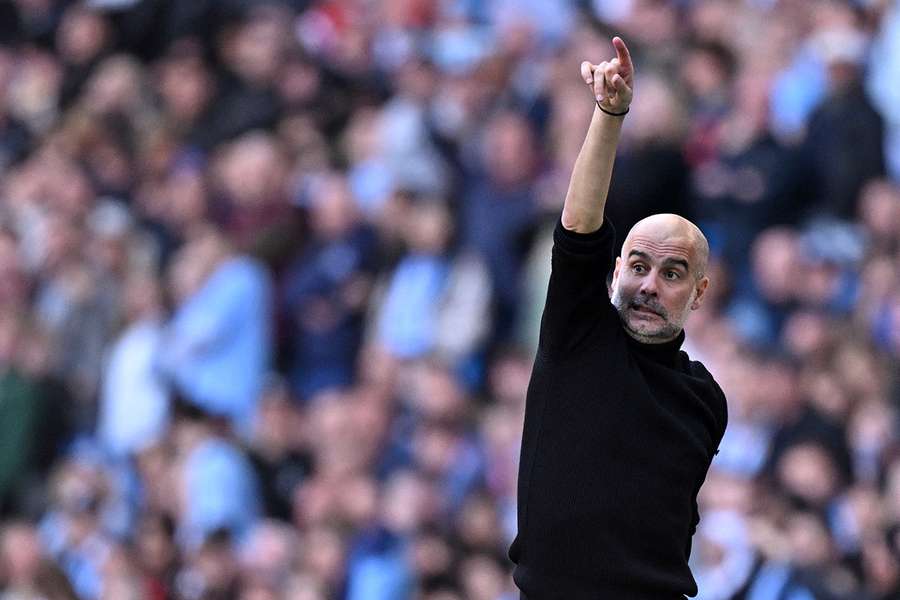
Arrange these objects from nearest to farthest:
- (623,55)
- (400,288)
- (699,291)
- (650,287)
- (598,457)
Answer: (623,55)
(598,457)
(650,287)
(699,291)
(400,288)

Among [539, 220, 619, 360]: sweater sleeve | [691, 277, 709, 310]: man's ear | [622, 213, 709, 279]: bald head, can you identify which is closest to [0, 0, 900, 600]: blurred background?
[691, 277, 709, 310]: man's ear

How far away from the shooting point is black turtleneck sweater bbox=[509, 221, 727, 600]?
4.56 meters

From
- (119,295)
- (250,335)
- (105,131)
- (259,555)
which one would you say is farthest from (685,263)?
(105,131)

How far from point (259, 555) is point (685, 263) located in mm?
6476

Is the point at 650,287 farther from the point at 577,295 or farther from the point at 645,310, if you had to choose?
the point at 577,295

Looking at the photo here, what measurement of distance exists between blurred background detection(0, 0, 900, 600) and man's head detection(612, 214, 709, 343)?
4213mm

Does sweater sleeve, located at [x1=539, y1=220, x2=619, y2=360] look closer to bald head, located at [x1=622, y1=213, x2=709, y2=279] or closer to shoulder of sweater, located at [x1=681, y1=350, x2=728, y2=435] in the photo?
Answer: bald head, located at [x1=622, y1=213, x2=709, y2=279]

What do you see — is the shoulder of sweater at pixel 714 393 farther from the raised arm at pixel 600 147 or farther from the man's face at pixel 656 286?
the raised arm at pixel 600 147

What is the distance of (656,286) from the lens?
4.69 metres

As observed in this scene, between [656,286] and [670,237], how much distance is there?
126 mm

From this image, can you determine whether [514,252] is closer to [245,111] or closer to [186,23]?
[245,111]

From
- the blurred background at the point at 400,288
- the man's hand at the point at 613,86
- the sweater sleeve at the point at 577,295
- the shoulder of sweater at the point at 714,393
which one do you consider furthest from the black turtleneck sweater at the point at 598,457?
the blurred background at the point at 400,288

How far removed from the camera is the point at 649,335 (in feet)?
15.4

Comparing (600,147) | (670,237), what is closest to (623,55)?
(600,147)
